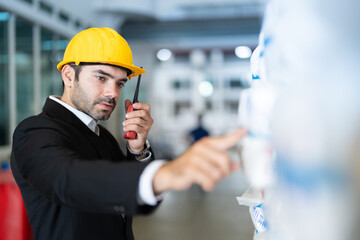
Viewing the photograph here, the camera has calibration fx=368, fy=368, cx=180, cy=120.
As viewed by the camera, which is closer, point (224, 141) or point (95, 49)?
point (224, 141)

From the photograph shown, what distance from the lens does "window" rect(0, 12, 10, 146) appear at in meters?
5.04

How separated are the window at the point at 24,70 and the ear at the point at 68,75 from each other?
4391 millimetres

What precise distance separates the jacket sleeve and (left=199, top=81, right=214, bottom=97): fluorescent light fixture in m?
18.3

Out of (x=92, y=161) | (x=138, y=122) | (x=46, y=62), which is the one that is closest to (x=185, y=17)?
(x=46, y=62)

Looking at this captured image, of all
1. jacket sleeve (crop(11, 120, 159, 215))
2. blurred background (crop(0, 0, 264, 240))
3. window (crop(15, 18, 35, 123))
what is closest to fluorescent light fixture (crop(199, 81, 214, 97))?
blurred background (crop(0, 0, 264, 240))

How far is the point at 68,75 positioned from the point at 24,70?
4.75 metres

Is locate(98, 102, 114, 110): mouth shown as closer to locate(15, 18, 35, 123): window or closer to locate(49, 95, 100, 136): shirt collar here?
locate(49, 95, 100, 136): shirt collar

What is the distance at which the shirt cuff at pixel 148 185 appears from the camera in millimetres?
783

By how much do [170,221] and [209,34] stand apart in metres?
5.77

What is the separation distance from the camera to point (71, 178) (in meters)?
0.85

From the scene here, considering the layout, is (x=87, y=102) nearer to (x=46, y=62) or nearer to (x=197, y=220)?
(x=197, y=220)

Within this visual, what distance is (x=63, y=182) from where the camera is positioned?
853 mm

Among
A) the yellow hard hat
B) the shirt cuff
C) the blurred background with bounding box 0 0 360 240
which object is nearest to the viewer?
the blurred background with bounding box 0 0 360 240

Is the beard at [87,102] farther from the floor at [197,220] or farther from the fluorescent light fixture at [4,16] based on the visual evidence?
the fluorescent light fixture at [4,16]
